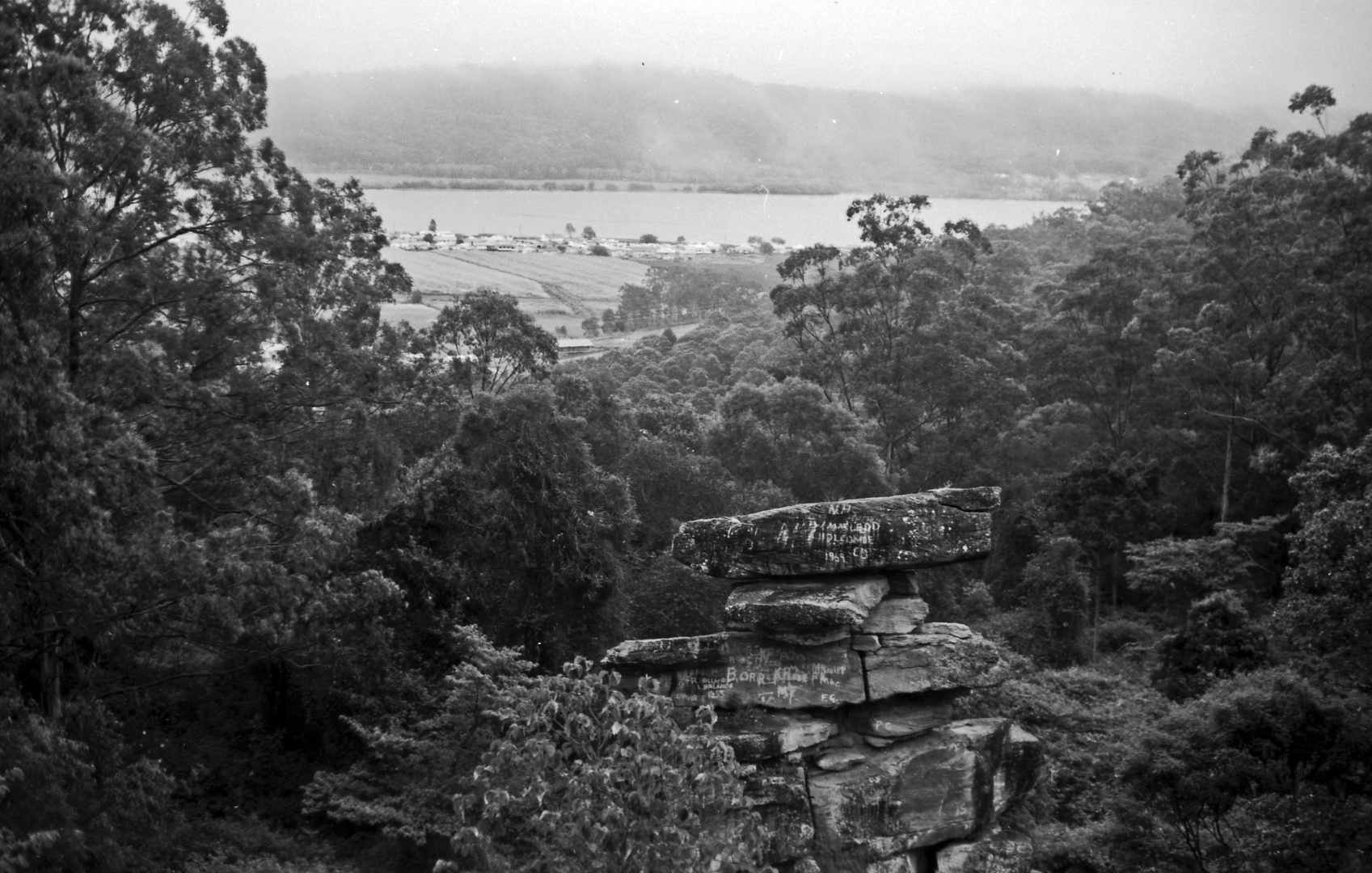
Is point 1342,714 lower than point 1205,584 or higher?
A: higher

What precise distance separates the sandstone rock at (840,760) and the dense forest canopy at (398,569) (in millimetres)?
2488

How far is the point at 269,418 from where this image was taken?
16.5m

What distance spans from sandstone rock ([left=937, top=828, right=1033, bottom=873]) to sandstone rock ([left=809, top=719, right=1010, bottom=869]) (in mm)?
196

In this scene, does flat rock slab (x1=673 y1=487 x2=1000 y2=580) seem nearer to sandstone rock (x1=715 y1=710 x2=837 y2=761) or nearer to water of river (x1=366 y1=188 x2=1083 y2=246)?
sandstone rock (x1=715 y1=710 x2=837 y2=761)

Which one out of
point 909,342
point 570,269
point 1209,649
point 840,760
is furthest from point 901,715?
point 570,269

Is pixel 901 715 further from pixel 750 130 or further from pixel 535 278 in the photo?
pixel 750 130

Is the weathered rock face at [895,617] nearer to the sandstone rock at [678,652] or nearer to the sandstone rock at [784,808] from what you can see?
the sandstone rock at [678,652]

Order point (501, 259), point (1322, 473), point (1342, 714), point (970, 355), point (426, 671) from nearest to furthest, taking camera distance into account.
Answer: point (1342, 714) < point (1322, 473) < point (426, 671) < point (970, 355) < point (501, 259)

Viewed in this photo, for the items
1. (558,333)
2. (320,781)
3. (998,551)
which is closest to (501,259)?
(558,333)

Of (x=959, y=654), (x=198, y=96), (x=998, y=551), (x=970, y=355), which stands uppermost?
(x=198, y=96)

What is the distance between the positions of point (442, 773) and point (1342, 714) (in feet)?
36.4

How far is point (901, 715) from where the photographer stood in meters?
15.8

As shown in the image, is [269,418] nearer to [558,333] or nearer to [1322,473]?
[1322,473]

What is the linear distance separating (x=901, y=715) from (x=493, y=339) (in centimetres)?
1658
